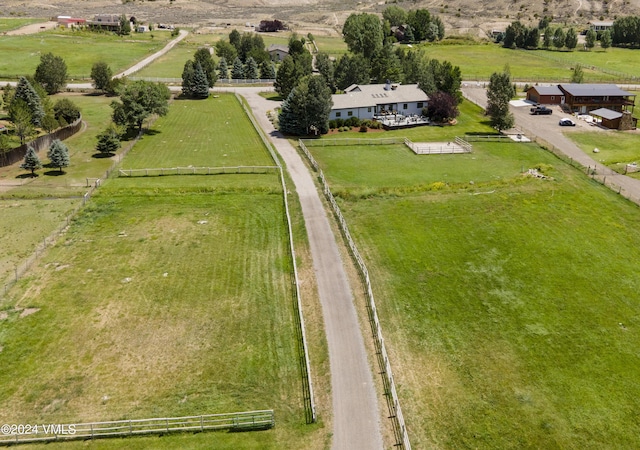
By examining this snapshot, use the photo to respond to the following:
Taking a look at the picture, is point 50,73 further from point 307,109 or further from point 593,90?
point 593,90

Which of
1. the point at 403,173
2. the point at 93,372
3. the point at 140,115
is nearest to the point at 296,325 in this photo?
the point at 93,372

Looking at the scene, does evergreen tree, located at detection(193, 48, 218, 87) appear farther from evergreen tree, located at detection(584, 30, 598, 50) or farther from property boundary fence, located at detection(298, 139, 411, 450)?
evergreen tree, located at detection(584, 30, 598, 50)

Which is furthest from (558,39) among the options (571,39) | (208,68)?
(208,68)

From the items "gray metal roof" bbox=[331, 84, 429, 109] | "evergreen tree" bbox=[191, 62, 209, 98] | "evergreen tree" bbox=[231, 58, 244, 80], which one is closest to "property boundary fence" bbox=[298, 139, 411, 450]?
"gray metal roof" bbox=[331, 84, 429, 109]

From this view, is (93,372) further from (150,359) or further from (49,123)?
(49,123)

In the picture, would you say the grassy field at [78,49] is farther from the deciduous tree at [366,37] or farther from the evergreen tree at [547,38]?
the evergreen tree at [547,38]

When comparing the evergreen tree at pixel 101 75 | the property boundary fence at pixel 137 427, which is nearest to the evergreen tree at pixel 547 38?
the evergreen tree at pixel 101 75
